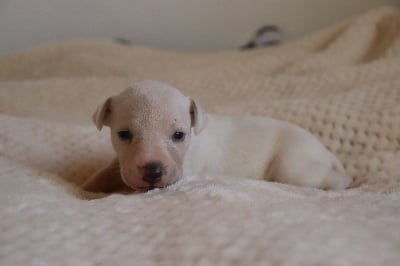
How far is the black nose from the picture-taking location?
42.5 inches

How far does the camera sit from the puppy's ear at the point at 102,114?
1.25 m

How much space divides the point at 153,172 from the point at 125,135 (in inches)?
6.2

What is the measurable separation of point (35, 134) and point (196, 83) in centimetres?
76

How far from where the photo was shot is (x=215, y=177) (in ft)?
3.73

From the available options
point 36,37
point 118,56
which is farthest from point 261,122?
point 36,37

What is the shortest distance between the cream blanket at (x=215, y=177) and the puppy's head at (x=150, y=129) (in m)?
0.06

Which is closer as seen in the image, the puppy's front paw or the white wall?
A: the puppy's front paw

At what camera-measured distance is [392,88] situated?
5.26 ft

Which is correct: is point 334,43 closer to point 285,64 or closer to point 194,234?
point 285,64

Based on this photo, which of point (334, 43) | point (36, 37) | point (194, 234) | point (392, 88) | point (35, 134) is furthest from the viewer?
point (36, 37)

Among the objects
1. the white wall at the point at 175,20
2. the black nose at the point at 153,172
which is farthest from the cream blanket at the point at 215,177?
the white wall at the point at 175,20

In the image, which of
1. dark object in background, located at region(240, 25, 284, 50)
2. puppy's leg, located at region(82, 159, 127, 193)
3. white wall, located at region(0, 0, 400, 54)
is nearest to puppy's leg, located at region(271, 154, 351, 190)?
puppy's leg, located at region(82, 159, 127, 193)

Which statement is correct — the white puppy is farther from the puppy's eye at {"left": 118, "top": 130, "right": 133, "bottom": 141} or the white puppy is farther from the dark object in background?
the dark object in background

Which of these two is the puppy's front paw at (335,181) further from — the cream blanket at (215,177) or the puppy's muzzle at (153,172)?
the puppy's muzzle at (153,172)
